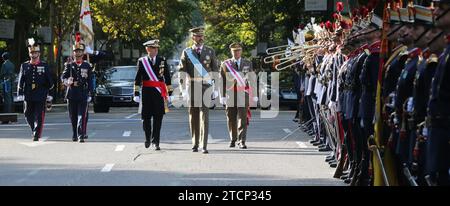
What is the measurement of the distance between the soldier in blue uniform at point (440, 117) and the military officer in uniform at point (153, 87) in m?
9.90

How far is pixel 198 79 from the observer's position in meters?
16.6

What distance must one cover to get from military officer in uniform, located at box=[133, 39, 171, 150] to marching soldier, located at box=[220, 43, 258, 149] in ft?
3.61

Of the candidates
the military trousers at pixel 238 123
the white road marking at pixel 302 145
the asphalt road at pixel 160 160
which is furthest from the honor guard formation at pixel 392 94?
the white road marking at pixel 302 145

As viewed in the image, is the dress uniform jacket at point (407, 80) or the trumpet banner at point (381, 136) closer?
the dress uniform jacket at point (407, 80)

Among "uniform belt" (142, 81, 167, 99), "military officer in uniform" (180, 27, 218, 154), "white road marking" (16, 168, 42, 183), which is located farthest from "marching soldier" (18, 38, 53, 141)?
"white road marking" (16, 168, 42, 183)

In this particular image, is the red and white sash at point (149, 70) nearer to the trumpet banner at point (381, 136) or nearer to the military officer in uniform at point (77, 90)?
the military officer in uniform at point (77, 90)

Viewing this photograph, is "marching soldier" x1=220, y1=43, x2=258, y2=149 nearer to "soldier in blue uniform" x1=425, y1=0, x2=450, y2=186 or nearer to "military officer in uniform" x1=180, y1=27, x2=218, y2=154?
"military officer in uniform" x1=180, y1=27, x2=218, y2=154

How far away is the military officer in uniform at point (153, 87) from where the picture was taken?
1702cm

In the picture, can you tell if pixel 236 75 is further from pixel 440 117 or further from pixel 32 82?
pixel 440 117

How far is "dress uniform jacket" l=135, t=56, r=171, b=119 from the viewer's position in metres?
17.0

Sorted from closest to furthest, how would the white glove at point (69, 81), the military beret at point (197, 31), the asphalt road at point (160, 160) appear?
1. the asphalt road at point (160, 160)
2. the military beret at point (197, 31)
3. the white glove at point (69, 81)

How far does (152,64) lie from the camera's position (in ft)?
55.7

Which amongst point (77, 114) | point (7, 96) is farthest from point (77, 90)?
point (7, 96)

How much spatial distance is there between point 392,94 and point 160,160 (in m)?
6.76
